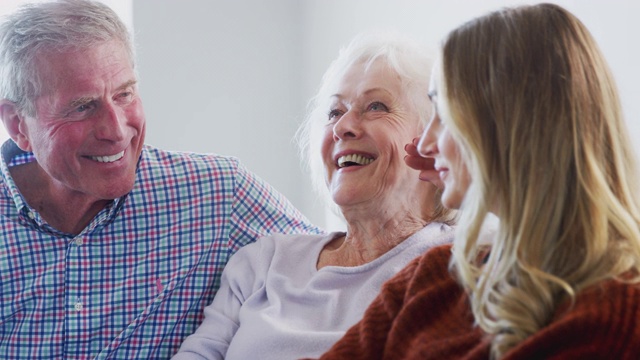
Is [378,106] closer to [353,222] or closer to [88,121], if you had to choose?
[353,222]

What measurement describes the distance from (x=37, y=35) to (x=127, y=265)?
53 centimetres

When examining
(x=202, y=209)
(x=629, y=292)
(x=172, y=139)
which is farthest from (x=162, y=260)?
(x=172, y=139)

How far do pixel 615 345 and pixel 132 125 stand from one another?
120cm

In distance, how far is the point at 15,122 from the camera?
1.95m

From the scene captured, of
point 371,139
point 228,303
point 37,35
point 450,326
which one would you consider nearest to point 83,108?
point 37,35

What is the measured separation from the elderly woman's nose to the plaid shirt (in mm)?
297

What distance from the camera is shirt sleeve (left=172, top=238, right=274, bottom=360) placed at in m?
1.75

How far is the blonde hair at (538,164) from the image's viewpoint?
110cm

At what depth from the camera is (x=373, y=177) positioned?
1750mm

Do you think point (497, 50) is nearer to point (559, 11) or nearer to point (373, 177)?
point (559, 11)

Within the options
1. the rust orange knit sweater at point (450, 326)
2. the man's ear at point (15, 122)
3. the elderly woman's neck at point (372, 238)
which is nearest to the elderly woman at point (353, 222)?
the elderly woman's neck at point (372, 238)

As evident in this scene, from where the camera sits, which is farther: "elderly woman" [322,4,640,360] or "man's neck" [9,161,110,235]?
"man's neck" [9,161,110,235]

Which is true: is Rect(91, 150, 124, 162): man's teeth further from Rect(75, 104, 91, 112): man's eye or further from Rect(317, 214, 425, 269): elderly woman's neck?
Rect(317, 214, 425, 269): elderly woman's neck

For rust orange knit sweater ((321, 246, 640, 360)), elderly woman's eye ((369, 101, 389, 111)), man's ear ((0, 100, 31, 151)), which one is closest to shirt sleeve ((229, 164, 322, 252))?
elderly woman's eye ((369, 101, 389, 111))
